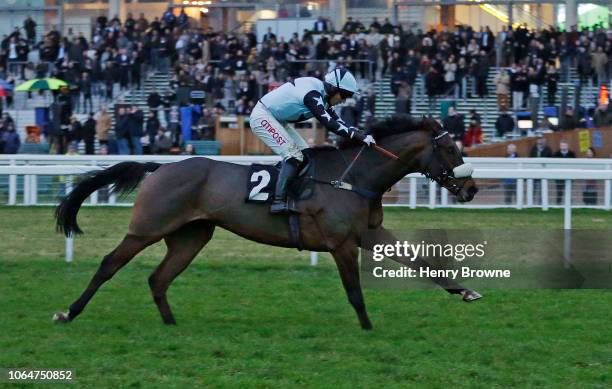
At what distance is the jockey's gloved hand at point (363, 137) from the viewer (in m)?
8.24

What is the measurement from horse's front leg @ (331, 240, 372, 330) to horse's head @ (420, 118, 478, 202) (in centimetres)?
83

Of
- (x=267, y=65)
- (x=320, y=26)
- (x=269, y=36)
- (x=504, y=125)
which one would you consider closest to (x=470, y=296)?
(x=504, y=125)

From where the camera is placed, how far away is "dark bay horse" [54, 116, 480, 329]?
26.8ft

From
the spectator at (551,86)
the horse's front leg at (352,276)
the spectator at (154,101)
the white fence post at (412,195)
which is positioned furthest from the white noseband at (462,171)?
the spectator at (154,101)

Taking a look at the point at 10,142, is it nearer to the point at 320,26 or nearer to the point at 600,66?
the point at 320,26

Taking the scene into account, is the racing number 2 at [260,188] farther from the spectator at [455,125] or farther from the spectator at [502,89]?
the spectator at [502,89]

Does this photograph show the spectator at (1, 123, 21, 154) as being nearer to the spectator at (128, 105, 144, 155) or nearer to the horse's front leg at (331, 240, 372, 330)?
the spectator at (128, 105, 144, 155)

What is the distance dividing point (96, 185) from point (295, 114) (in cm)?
155

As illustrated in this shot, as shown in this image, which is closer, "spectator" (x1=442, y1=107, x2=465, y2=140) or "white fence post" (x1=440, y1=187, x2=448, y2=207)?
"white fence post" (x1=440, y1=187, x2=448, y2=207)

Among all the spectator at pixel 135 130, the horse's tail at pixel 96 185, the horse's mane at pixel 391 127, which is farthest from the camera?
the spectator at pixel 135 130

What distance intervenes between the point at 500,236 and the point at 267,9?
23078mm

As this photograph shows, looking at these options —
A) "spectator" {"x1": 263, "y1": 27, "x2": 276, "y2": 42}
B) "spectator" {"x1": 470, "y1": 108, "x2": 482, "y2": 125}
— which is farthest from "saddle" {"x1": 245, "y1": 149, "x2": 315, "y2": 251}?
"spectator" {"x1": 263, "y1": 27, "x2": 276, "y2": 42}

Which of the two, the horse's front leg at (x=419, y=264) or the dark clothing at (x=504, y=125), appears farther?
the dark clothing at (x=504, y=125)

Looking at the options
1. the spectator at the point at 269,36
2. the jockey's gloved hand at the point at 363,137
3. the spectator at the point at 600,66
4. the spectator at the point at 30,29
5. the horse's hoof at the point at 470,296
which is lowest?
the horse's hoof at the point at 470,296
